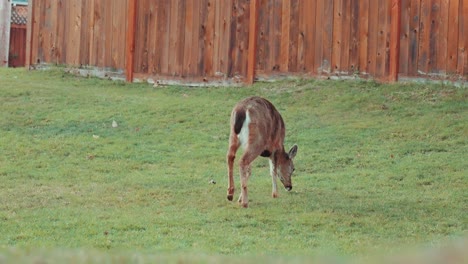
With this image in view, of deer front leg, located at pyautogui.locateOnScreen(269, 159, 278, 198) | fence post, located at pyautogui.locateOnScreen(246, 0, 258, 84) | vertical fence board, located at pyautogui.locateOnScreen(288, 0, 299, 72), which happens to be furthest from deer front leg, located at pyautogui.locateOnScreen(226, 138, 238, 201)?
fence post, located at pyautogui.locateOnScreen(246, 0, 258, 84)

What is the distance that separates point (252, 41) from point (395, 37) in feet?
10.2

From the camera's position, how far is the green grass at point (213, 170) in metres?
7.99

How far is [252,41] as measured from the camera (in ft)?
61.2

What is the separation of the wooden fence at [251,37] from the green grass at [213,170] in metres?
0.45

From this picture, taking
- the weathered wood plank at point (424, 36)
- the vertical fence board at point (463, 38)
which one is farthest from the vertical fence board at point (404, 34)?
the vertical fence board at point (463, 38)

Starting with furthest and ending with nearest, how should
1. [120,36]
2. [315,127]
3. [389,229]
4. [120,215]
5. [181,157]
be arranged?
[120,36] < [315,127] < [181,157] < [120,215] < [389,229]

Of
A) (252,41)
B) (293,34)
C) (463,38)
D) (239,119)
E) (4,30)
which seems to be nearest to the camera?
(239,119)

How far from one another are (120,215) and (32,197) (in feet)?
5.55

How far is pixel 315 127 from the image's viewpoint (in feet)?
49.7

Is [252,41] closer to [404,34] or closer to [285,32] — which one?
[285,32]

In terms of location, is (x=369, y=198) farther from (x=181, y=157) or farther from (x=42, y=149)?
(x=42, y=149)

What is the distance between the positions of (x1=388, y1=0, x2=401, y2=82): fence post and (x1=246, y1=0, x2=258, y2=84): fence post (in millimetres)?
2927

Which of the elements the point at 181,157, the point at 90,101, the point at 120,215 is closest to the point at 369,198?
the point at 120,215

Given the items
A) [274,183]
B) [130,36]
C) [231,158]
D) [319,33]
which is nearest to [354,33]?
[319,33]
